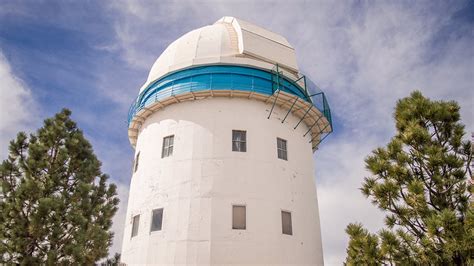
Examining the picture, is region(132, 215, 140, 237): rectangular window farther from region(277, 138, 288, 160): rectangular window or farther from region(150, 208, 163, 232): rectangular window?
region(277, 138, 288, 160): rectangular window

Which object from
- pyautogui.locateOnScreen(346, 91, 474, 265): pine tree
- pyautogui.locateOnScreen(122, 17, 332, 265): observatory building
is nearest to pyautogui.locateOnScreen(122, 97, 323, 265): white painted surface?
pyautogui.locateOnScreen(122, 17, 332, 265): observatory building

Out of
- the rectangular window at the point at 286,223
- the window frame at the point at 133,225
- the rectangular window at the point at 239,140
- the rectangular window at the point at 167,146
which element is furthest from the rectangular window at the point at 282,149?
the window frame at the point at 133,225

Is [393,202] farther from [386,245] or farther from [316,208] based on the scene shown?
[316,208]

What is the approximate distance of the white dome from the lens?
70.9 feet

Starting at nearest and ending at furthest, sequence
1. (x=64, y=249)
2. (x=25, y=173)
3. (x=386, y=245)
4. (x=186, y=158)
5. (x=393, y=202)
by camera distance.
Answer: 1. (x=386, y=245)
2. (x=393, y=202)
3. (x=64, y=249)
4. (x=25, y=173)
5. (x=186, y=158)

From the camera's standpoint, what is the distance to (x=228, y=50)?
22188 millimetres

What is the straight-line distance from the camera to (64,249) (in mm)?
12969

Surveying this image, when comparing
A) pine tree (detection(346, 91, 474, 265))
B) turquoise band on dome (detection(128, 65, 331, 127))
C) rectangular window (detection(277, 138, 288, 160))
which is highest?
turquoise band on dome (detection(128, 65, 331, 127))

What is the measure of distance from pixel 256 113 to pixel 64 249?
12.0 m

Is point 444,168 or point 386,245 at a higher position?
point 444,168

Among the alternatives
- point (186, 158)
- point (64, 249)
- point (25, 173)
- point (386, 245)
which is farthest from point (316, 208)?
point (25, 173)

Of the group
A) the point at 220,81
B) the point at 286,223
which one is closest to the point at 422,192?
the point at 286,223

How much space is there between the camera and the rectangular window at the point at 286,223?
18.4 meters

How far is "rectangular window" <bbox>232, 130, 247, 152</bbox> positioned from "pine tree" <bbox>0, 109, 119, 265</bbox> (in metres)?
6.87
